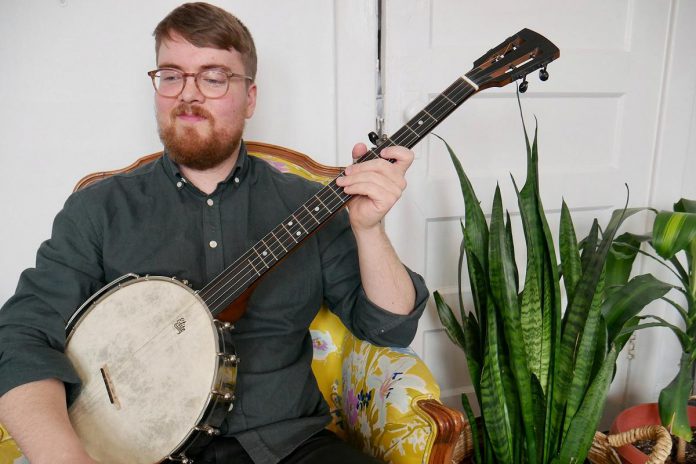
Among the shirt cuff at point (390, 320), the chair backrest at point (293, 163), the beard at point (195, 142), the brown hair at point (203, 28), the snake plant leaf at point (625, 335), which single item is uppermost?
the brown hair at point (203, 28)

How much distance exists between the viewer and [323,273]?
1.38 metres

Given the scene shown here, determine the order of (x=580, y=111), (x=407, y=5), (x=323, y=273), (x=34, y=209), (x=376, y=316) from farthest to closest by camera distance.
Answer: (x=580, y=111), (x=407, y=5), (x=34, y=209), (x=323, y=273), (x=376, y=316)

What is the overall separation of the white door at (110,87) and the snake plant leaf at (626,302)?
3.01 feet

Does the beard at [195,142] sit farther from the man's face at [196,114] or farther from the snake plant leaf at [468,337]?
the snake plant leaf at [468,337]

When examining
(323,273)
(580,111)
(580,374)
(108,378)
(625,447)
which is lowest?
(625,447)

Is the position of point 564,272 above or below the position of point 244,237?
below

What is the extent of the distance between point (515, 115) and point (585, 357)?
37.6 inches

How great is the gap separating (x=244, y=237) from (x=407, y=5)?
96 cm

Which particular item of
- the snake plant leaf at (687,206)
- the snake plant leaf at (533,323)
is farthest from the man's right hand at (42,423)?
the snake plant leaf at (687,206)

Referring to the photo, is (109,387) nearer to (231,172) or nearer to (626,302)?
(231,172)

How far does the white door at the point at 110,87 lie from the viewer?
1.54 metres

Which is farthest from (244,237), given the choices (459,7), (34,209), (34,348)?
(459,7)

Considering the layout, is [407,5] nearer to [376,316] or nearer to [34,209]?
[376,316]

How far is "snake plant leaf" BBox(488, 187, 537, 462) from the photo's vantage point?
1288mm
